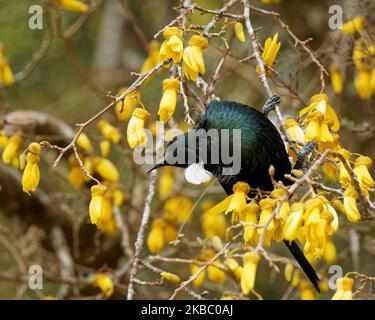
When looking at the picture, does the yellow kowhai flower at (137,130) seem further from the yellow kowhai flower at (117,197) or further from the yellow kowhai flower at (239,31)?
the yellow kowhai flower at (117,197)

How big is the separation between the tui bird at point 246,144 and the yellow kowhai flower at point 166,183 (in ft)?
3.73

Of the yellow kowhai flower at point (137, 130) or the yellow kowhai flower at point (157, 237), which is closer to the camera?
the yellow kowhai flower at point (137, 130)

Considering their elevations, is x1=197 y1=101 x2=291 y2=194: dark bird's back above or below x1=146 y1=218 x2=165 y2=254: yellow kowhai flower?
above

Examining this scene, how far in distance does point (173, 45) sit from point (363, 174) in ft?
2.00

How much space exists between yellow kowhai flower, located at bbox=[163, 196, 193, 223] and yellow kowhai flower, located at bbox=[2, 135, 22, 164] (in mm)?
764

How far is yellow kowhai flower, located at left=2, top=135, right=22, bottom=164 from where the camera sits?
2.80 m

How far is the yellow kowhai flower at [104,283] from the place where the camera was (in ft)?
9.52

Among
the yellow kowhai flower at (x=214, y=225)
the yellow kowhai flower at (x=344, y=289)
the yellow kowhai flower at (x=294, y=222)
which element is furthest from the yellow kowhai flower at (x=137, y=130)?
the yellow kowhai flower at (x=214, y=225)

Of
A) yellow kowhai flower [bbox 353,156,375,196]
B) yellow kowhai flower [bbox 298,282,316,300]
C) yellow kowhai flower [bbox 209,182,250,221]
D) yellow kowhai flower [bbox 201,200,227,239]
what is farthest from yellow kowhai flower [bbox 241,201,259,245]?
yellow kowhai flower [bbox 201,200,227,239]

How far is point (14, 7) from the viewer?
409cm

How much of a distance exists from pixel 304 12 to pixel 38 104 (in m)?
1.82

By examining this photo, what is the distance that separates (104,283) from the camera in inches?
115

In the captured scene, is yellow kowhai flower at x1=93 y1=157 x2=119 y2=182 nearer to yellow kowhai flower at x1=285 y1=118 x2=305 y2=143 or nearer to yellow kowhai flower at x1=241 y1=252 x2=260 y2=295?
yellow kowhai flower at x1=285 y1=118 x2=305 y2=143
